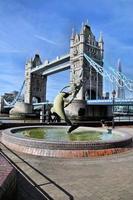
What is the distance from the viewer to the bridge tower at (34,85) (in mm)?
89250

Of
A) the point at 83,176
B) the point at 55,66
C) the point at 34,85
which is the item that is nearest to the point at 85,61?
the point at 55,66

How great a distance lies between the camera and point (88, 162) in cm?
719

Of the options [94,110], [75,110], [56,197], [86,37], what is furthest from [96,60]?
[56,197]

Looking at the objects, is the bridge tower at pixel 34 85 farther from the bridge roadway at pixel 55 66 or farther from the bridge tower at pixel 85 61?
the bridge tower at pixel 85 61

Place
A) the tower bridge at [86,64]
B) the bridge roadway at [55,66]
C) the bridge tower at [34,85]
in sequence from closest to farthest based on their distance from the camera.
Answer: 1. the tower bridge at [86,64]
2. the bridge roadway at [55,66]
3. the bridge tower at [34,85]

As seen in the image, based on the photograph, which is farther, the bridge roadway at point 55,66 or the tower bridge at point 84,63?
the bridge roadway at point 55,66

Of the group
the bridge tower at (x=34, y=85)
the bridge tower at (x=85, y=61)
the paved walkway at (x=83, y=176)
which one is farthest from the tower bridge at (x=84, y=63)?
the paved walkway at (x=83, y=176)

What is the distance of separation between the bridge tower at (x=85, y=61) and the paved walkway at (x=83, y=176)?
51.2 metres

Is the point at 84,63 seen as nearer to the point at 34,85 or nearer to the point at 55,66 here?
the point at 55,66

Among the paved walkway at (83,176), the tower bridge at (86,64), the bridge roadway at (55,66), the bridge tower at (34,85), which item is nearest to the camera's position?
the paved walkway at (83,176)

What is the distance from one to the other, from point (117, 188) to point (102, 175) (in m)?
0.94

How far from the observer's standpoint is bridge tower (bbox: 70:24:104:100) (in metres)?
63.0

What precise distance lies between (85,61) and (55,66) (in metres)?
19.1

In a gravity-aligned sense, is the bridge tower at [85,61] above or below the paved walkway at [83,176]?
above
